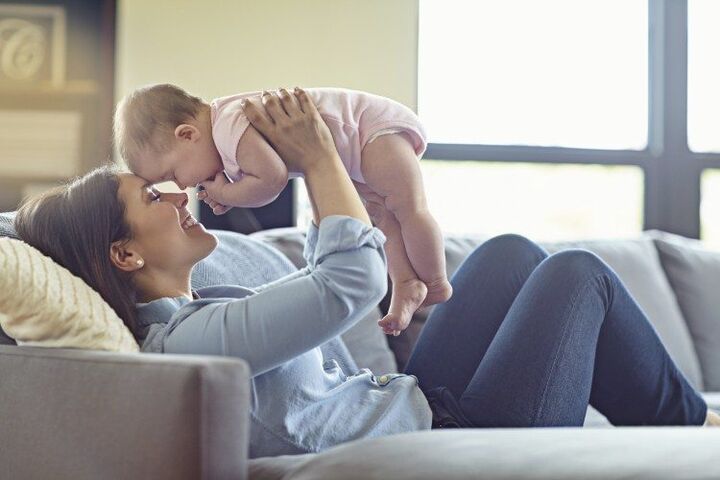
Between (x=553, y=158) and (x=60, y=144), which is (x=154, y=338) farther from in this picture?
(x=553, y=158)

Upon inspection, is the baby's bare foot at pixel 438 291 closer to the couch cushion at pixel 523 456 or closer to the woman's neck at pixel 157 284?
the woman's neck at pixel 157 284

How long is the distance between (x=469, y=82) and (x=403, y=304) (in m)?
2.52

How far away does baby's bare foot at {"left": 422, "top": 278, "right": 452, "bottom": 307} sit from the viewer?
5.74ft

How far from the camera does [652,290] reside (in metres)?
2.77

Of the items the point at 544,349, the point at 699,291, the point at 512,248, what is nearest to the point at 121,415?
the point at 544,349

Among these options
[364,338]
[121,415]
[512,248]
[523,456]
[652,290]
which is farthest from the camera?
[652,290]

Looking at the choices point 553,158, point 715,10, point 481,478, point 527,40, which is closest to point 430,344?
point 481,478

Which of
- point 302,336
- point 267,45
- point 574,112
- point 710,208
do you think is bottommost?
point 302,336

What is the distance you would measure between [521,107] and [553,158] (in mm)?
252

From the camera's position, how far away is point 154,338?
1.45m

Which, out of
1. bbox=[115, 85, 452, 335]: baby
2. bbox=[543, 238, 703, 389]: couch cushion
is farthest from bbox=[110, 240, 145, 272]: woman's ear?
bbox=[543, 238, 703, 389]: couch cushion

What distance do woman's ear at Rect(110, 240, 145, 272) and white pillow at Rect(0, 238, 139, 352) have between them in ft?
0.38

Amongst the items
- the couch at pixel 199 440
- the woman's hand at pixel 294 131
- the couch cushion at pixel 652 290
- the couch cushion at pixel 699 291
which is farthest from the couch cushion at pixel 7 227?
the couch cushion at pixel 699 291

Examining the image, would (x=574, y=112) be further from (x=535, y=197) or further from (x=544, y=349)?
(x=544, y=349)
